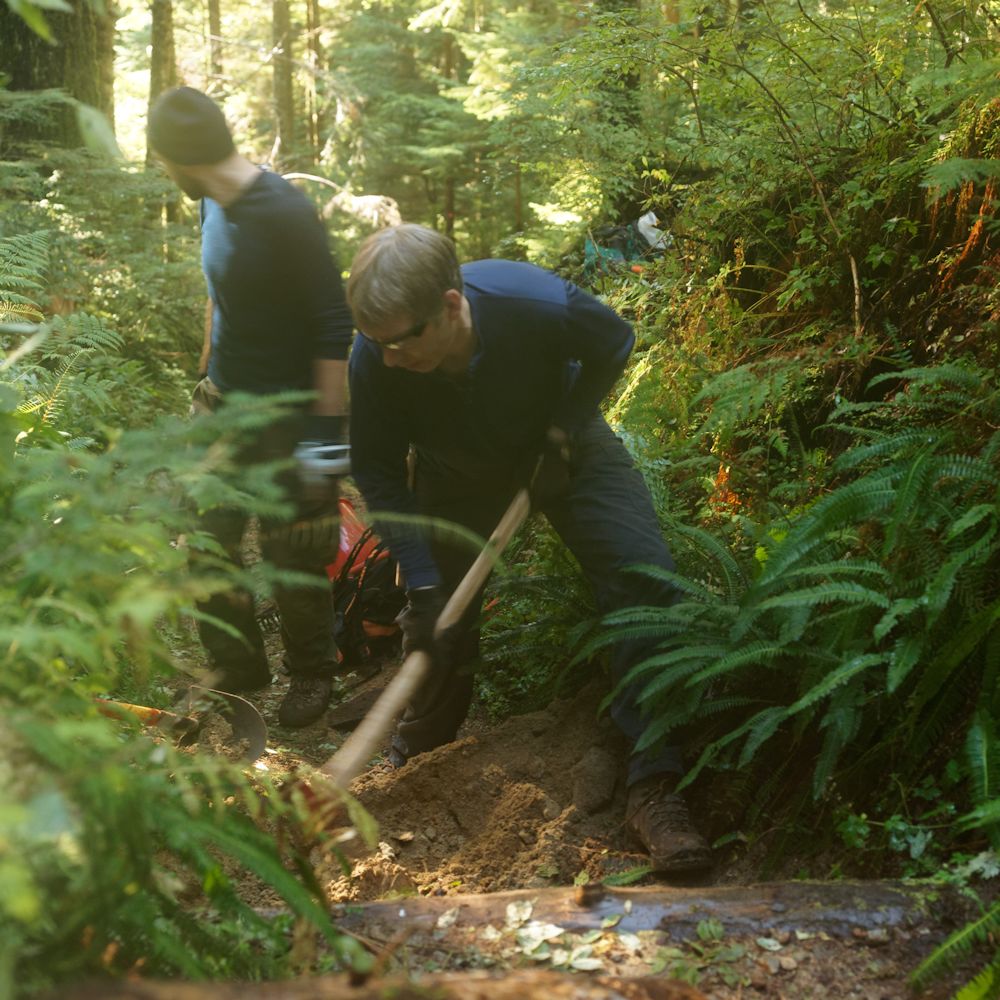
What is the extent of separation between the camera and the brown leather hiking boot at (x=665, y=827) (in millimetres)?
3203

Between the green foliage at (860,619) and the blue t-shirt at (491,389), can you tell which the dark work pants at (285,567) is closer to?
the blue t-shirt at (491,389)

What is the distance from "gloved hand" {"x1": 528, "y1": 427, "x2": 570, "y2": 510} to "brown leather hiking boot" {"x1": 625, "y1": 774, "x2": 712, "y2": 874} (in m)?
1.19

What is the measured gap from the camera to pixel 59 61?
8852 mm

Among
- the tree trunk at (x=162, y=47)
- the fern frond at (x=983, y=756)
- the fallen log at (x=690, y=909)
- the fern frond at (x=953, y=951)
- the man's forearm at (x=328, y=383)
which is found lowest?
the fallen log at (x=690, y=909)

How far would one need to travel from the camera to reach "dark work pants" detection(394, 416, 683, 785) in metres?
3.71

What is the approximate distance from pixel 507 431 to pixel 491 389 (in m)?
0.22

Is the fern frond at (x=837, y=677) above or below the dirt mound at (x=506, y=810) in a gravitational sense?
above

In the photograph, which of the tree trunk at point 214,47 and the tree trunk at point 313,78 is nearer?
the tree trunk at point 214,47

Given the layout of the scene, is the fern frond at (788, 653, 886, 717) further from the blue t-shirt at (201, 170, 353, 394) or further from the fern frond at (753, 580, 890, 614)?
the blue t-shirt at (201, 170, 353, 394)

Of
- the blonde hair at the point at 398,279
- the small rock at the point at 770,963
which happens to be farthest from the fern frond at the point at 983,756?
the blonde hair at the point at 398,279

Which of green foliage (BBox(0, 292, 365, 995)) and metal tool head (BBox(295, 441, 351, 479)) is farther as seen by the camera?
metal tool head (BBox(295, 441, 351, 479))

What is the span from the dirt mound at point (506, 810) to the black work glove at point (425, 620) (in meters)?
0.69

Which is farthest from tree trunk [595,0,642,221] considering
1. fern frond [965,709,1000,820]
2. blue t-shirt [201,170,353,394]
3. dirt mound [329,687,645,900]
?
fern frond [965,709,1000,820]

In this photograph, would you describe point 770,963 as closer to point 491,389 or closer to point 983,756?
point 983,756
